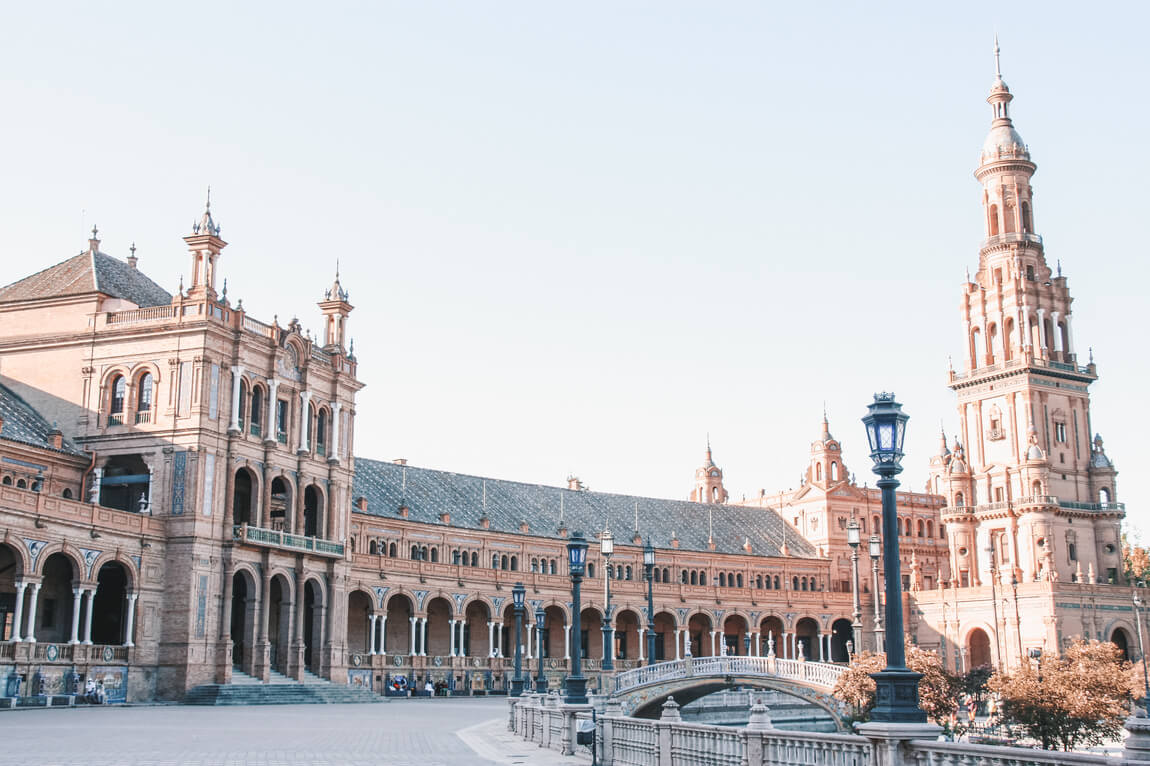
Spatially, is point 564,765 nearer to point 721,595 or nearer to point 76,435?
point 76,435

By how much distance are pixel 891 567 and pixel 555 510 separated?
76555mm

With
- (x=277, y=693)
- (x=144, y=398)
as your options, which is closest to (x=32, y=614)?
(x=277, y=693)

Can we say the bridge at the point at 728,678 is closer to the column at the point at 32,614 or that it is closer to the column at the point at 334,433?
the column at the point at 334,433

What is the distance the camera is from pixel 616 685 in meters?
47.0

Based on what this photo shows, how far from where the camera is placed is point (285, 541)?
185 ft

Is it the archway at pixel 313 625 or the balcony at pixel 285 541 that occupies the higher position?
the balcony at pixel 285 541

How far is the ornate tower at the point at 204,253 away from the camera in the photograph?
5505 centimetres

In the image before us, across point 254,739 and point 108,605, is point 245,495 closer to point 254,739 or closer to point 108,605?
→ point 108,605

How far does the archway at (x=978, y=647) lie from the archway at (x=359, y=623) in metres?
45.3

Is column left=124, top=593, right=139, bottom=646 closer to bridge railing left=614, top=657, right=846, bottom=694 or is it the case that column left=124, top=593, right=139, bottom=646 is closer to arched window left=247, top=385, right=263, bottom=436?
arched window left=247, top=385, right=263, bottom=436

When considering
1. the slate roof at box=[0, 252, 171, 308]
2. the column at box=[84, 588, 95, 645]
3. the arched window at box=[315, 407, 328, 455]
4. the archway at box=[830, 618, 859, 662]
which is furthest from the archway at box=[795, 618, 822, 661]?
the column at box=[84, 588, 95, 645]

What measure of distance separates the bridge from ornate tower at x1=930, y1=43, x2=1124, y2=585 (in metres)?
40.5

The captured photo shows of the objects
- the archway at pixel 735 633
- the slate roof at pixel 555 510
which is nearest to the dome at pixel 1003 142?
the slate roof at pixel 555 510

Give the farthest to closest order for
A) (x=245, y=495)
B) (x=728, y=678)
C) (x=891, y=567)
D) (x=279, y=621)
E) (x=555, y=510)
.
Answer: (x=555, y=510) → (x=245, y=495) → (x=279, y=621) → (x=728, y=678) → (x=891, y=567)
